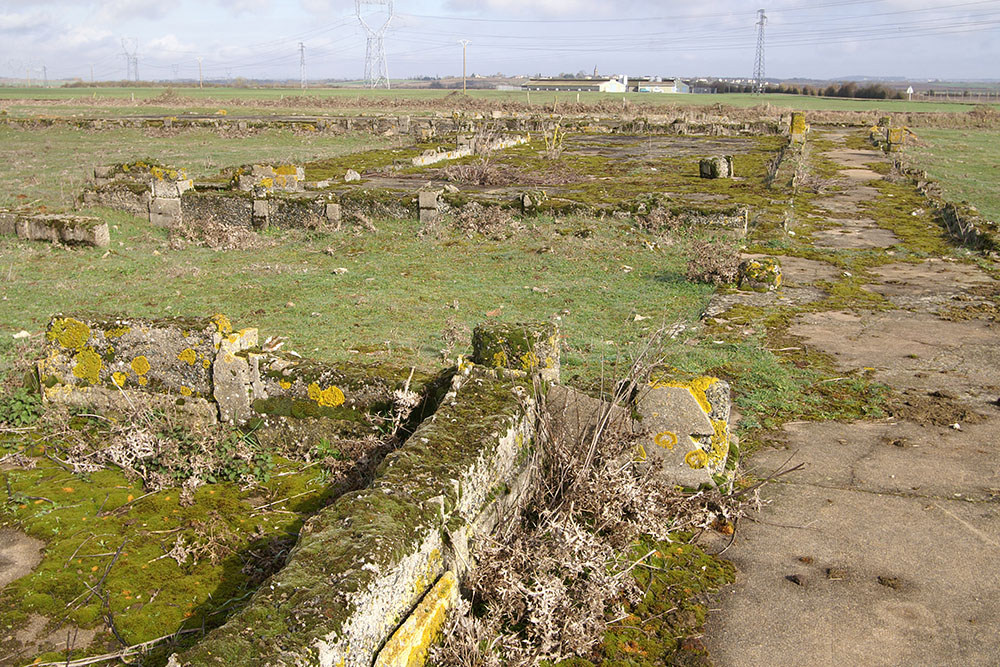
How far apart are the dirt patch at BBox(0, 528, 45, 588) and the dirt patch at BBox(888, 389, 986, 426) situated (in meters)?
6.75

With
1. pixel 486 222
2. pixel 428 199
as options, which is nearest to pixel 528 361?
pixel 486 222

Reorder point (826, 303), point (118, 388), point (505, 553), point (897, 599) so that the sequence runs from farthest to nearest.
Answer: point (826, 303), point (118, 388), point (897, 599), point (505, 553)

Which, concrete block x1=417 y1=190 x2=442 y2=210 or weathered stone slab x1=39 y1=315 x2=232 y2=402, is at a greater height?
concrete block x1=417 y1=190 x2=442 y2=210

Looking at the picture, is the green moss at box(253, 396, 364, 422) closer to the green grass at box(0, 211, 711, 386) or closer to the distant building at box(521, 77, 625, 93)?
the green grass at box(0, 211, 711, 386)

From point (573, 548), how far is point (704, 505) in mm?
1572

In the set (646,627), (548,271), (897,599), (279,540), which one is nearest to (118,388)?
(279,540)

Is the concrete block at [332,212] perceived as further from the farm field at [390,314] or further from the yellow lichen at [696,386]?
the yellow lichen at [696,386]

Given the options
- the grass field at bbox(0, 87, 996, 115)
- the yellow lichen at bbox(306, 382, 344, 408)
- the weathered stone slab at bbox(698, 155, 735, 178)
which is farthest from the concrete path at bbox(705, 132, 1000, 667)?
the grass field at bbox(0, 87, 996, 115)

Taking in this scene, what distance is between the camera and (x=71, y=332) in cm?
580

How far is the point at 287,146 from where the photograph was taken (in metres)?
31.5

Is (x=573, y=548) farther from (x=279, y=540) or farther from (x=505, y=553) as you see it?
(x=279, y=540)

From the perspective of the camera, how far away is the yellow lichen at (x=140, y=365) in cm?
577

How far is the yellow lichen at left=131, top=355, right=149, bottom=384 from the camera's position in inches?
227

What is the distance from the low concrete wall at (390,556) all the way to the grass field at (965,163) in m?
16.2
